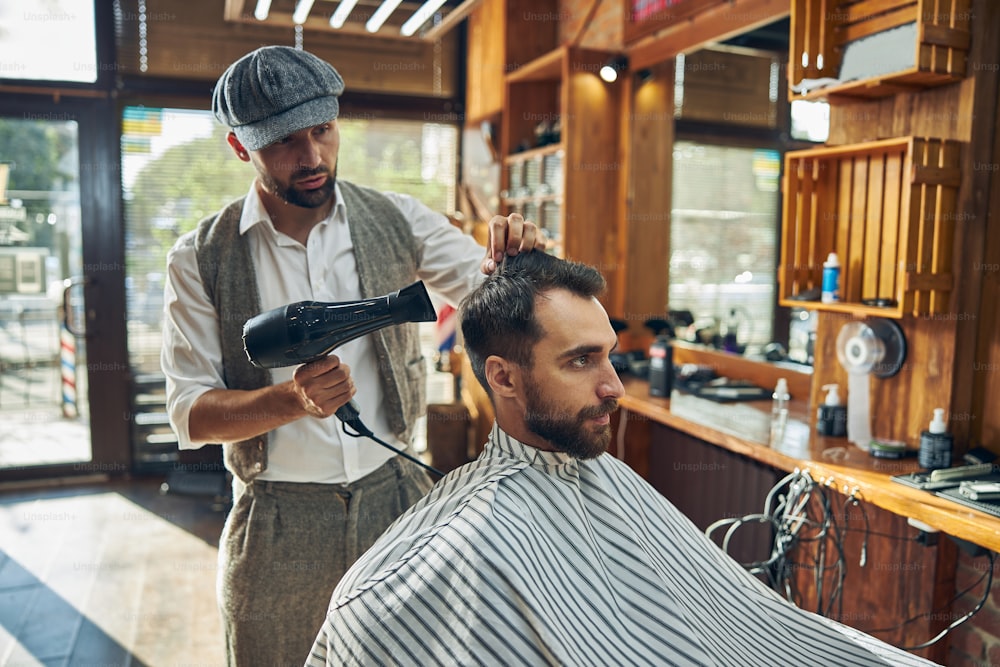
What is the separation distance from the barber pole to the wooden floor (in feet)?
1.60

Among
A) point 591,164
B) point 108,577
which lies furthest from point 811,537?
point 108,577

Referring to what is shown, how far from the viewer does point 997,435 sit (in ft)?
7.33

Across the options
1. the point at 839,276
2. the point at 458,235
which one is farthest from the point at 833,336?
the point at 458,235

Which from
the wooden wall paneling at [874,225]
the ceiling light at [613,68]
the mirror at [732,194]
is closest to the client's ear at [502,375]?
the wooden wall paneling at [874,225]

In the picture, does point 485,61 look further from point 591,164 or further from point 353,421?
point 353,421

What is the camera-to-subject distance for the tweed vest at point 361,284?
156cm

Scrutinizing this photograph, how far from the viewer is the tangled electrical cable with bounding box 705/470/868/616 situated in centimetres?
240

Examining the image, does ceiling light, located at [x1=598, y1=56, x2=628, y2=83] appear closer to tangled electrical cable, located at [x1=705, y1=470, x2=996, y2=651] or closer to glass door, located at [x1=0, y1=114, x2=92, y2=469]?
tangled electrical cable, located at [x1=705, y1=470, x2=996, y2=651]

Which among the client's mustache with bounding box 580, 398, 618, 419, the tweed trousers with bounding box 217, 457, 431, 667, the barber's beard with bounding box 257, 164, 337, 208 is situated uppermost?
the barber's beard with bounding box 257, 164, 337, 208

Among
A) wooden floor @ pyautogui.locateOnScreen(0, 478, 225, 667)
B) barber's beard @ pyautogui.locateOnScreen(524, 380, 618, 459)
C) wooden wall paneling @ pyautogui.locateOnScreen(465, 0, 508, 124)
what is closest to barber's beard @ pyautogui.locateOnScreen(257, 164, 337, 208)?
barber's beard @ pyautogui.locateOnScreen(524, 380, 618, 459)

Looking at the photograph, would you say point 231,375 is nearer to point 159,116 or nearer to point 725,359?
point 725,359

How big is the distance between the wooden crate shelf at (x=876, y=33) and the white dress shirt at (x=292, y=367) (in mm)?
1570

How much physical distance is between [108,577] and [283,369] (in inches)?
103

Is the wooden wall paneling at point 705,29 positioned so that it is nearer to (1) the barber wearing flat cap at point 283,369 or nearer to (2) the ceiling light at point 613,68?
(2) the ceiling light at point 613,68
